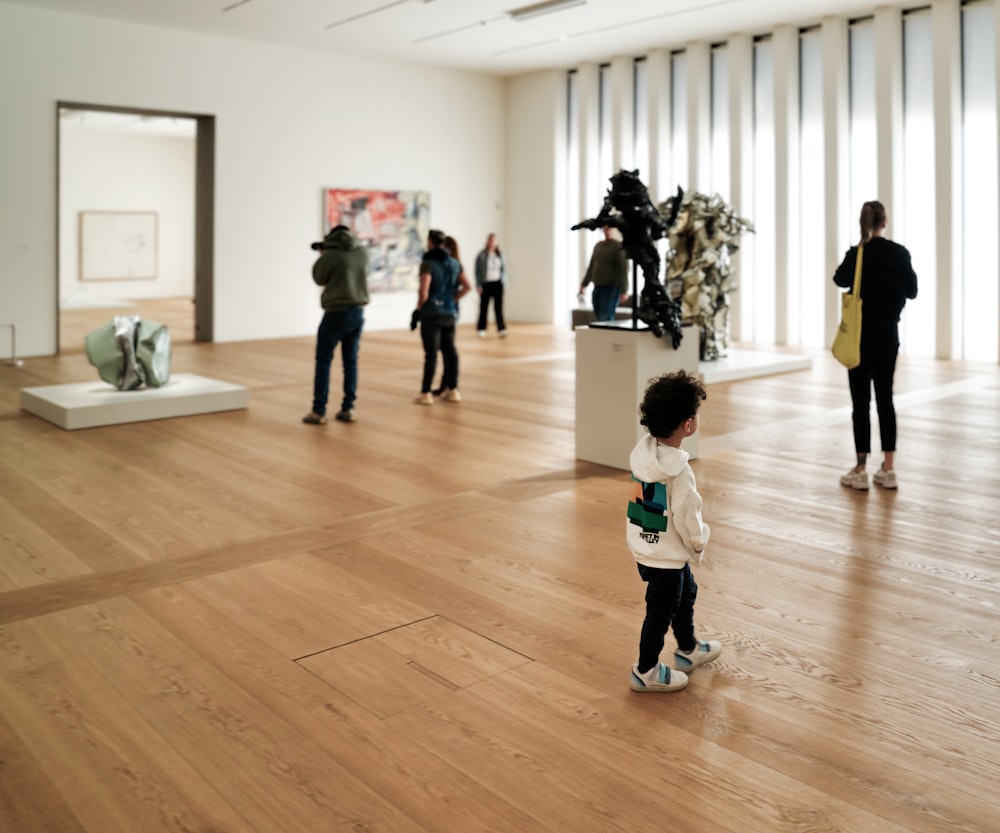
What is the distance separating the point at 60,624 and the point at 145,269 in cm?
2637

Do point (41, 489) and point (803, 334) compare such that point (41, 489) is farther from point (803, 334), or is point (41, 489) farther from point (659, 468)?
point (803, 334)

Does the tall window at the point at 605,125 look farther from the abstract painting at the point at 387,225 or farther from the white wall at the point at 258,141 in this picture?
the abstract painting at the point at 387,225

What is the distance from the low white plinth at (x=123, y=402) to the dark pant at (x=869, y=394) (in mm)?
6113

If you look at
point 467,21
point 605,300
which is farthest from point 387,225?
point 605,300

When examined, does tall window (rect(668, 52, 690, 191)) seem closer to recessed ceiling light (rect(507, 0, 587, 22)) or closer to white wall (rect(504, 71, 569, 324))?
white wall (rect(504, 71, 569, 324))

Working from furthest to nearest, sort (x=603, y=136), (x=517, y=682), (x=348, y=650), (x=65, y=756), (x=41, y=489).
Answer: (x=603, y=136) < (x=41, y=489) < (x=348, y=650) < (x=517, y=682) < (x=65, y=756)

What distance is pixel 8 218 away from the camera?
1457 centimetres

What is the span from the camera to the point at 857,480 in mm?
6734

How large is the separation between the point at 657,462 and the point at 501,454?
4.54m

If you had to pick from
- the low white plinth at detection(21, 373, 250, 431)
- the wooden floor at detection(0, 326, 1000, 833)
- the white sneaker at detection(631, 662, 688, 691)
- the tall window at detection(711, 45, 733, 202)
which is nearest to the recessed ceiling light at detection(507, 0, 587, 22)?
the tall window at detection(711, 45, 733, 202)

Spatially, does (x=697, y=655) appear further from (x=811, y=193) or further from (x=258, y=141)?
(x=258, y=141)

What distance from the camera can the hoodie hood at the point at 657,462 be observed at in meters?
3.43

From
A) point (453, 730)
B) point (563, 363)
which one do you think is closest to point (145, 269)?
point (563, 363)

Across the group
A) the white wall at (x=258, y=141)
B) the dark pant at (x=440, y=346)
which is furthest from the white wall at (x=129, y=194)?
the dark pant at (x=440, y=346)
